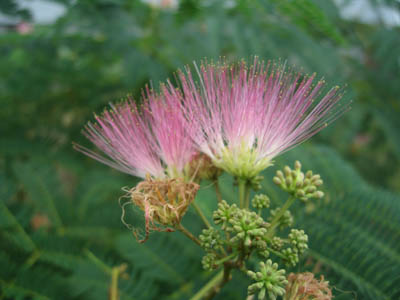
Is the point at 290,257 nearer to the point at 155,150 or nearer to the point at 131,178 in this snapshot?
the point at 155,150

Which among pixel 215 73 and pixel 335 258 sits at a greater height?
pixel 215 73

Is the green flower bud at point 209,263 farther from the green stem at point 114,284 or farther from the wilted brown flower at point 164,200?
the green stem at point 114,284

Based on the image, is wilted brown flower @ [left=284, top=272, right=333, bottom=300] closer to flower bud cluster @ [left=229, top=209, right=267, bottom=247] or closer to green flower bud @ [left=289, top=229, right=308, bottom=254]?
green flower bud @ [left=289, top=229, right=308, bottom=254]

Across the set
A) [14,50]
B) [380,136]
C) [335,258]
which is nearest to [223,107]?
Result: [335,258]

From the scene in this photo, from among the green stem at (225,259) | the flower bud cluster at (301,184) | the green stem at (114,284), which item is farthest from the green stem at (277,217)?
the green stem at (114,284)

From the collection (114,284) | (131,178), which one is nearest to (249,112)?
(114,284)

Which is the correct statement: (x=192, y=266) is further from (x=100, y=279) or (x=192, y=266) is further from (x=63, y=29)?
(x=63, y=29)
